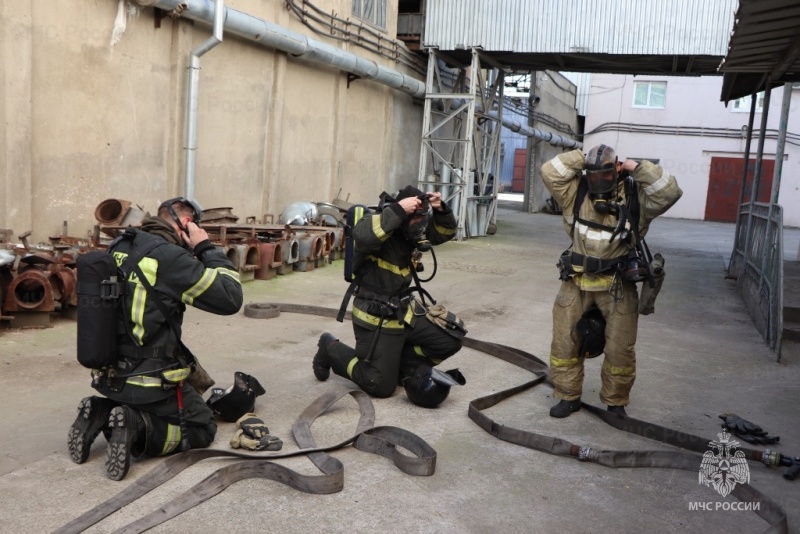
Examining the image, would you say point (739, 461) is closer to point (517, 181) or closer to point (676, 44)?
point (676, 44)

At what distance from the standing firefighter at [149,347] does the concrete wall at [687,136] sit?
91.1 ft

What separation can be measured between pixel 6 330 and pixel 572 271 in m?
4.86

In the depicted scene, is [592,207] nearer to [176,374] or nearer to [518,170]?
[176,374]

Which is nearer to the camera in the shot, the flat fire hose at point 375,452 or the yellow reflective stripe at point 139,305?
the flat fire hose at point 375,452

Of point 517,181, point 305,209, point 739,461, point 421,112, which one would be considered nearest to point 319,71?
point 305,209

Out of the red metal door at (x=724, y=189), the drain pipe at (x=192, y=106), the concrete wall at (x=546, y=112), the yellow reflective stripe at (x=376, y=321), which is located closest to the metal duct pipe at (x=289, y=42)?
the drain pipe at (x=192, y=106)

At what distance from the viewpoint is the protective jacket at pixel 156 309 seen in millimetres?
3816

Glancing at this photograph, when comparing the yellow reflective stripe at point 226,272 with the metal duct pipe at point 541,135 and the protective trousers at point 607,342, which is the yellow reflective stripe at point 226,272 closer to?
the protective trousers at point 607,342

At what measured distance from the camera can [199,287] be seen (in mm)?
3875

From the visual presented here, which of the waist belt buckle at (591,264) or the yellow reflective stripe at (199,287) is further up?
the waist belt buckle at (591,264)

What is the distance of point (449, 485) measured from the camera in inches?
159

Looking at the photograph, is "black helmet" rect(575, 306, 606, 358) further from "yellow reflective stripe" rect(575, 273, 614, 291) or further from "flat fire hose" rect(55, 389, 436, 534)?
"flat fire hose" rect(55, 389, 436, 534)

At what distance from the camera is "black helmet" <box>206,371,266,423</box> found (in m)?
4.62

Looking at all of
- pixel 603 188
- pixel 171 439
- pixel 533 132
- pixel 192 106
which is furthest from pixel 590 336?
pixel 533 132
